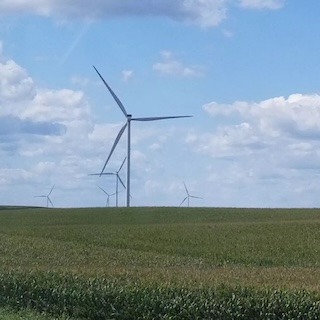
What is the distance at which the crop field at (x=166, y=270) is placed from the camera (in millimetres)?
15531

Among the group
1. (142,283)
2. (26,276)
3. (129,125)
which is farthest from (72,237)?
(142,283)

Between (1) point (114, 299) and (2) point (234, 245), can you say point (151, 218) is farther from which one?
(1) point (114, 299)

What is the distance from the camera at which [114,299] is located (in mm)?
16891

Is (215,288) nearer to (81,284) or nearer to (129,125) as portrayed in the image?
(81,284)

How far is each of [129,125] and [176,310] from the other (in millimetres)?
39747

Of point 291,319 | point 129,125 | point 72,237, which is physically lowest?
point 291,319

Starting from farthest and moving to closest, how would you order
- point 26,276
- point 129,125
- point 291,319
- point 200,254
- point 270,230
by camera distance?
point 129,125 < point 270,230 < point 200,254 < point 26,276 < point 291,319

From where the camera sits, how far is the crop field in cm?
1553

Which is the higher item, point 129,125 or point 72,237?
point 129,125

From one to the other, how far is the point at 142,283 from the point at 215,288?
Answer: 1.81 metres

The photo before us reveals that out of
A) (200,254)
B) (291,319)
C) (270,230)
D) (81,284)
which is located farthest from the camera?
(270,230)

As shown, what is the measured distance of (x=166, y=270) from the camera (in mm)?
20312

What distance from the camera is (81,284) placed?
17859 millimetres

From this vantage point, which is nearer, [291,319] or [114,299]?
[291,319]
